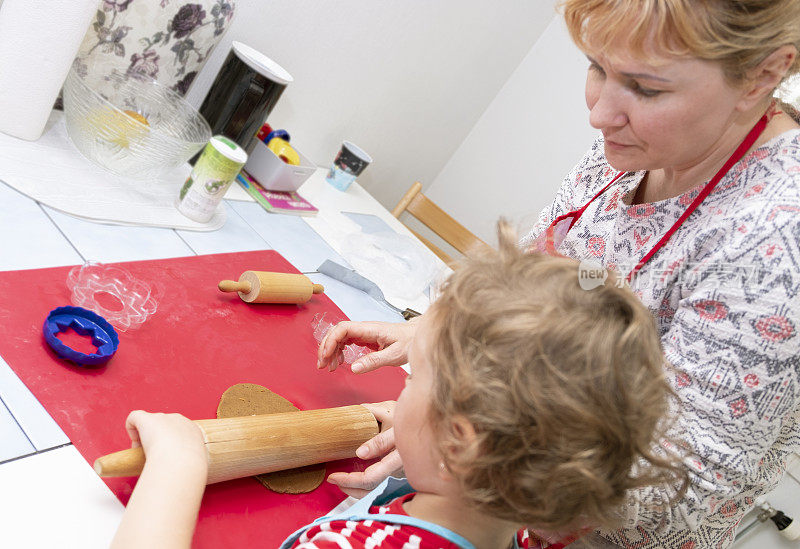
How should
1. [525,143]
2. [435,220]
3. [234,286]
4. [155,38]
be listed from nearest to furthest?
[234,286] → [155,38] → [435,220] → [525,143]

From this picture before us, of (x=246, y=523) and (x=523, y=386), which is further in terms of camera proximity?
(x=246, y=523)

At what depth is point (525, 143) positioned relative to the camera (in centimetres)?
260

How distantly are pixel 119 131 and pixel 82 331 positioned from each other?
0.52 metres

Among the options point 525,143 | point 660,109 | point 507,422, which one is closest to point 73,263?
point 507,422

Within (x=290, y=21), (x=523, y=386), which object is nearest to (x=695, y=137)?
(x=523, y=386)

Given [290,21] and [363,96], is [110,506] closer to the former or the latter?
[290,21]

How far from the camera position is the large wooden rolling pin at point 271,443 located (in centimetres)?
65

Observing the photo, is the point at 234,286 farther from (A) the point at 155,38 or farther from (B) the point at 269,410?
(A) the point at 155,38

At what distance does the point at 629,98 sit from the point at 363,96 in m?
1.46

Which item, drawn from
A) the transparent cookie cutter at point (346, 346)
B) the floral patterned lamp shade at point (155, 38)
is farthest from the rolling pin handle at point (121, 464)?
the floral patterned lamp shade at point (155, 38)

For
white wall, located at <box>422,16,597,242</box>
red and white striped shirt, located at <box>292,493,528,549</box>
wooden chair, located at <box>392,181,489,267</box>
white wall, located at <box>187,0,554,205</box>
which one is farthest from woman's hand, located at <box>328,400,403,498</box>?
white wall, located at <box>422,16,597,242</box>

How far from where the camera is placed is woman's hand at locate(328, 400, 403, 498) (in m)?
0.83

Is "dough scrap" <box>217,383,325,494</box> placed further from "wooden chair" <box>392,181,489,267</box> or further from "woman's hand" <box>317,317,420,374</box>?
"wooden chair" <box>392,181,489,267</box>

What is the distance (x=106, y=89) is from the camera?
52.0 inches
